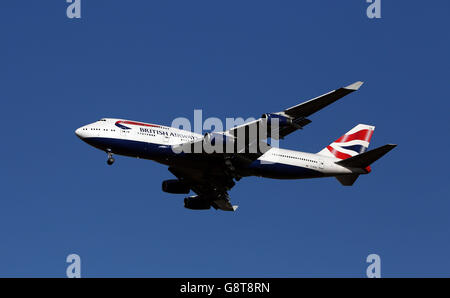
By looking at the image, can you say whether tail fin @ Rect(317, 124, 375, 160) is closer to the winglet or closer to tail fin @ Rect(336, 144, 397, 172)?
tail fin @ Rect(336, 144, 397, 172)

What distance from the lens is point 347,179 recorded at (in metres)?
57.5

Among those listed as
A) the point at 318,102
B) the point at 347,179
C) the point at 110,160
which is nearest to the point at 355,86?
the point at 318,102

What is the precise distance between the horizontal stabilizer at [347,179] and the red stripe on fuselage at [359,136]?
4.70 metres

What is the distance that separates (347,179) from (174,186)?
1552 cm

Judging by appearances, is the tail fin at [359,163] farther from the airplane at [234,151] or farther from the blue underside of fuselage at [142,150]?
the blue underside of fuselage at [142,150]

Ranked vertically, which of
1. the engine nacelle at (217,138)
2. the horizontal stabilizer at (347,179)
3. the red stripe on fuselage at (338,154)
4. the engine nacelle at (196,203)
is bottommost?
the engine nacelle at (196,203)

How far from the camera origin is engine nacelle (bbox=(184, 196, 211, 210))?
205 ft

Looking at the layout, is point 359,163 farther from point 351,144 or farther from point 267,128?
point 267,128

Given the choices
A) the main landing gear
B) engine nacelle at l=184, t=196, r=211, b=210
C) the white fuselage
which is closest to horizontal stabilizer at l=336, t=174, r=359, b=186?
the white fuselage

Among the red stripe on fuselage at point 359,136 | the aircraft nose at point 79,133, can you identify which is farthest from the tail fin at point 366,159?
the aircraft nose at point 79,133

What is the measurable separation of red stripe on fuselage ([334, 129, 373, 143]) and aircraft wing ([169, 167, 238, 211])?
11.4 m

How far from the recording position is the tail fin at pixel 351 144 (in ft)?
197
